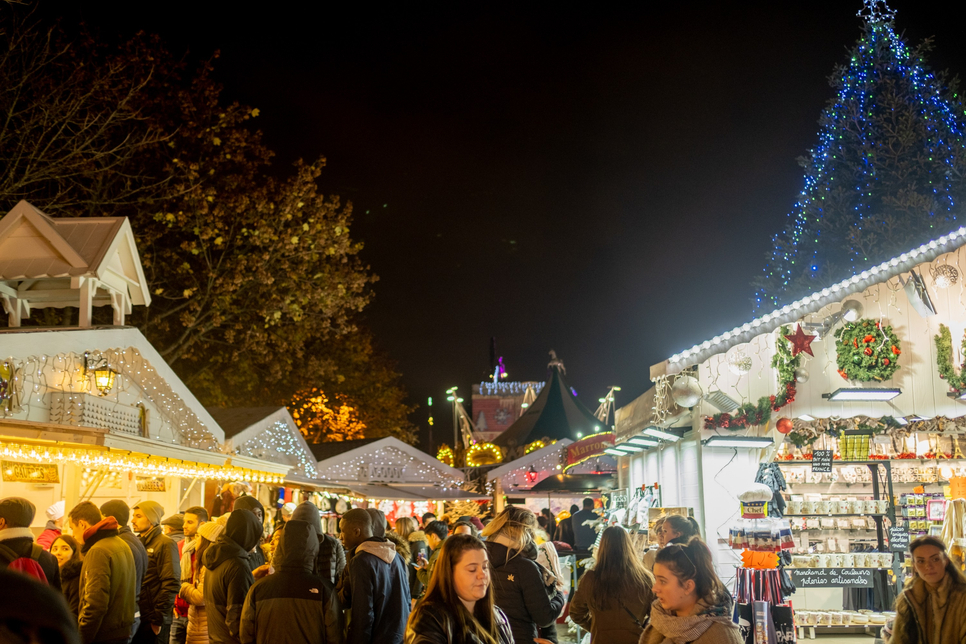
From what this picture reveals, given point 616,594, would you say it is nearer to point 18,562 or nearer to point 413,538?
point 18,562

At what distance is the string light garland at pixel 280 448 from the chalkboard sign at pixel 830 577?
939 centimetres

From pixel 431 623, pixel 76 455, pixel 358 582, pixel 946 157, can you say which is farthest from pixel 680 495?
pixel 946 157

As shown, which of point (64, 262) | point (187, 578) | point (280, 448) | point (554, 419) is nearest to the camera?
point (187, 578)

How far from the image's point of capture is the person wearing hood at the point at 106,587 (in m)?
5.52

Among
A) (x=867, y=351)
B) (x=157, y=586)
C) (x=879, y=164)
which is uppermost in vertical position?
(x=879, y=164)

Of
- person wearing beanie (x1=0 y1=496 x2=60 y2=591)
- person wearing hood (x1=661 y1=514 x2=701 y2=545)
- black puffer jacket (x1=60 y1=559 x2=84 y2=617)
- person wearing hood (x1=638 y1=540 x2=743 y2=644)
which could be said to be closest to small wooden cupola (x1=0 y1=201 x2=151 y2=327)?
black puffer jacket (x1=60 y1=559 x2=84 y2=617)

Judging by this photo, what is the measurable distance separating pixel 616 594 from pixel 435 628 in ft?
6.97

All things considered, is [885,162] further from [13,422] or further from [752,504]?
[13,422]

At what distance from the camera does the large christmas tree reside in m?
21.3

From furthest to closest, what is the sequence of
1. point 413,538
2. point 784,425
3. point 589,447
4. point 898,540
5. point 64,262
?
1. point 589,447
2. point 64,262
3. point 898,540
4. point 784,425
5. point 413,538

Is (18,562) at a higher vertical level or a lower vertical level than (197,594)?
higher

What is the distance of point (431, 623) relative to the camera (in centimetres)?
319

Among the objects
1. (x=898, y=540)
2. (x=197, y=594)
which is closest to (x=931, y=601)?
(x=197, y=594)

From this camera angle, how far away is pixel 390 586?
5.23 metres
